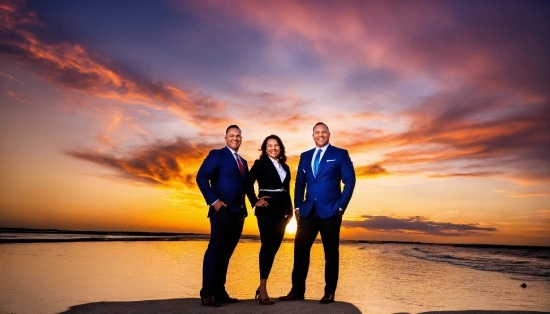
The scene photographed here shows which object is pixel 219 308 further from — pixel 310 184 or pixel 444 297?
pixel 444 297

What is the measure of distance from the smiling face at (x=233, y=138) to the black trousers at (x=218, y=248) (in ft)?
2.38

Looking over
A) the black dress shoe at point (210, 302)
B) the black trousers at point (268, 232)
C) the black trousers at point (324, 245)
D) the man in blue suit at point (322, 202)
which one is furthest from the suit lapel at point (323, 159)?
the black dress shoe at point (210, 302)

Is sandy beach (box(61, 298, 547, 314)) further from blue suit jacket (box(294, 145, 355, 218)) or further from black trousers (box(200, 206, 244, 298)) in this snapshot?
blue suit jacket (box(294, 145, 355, 218))

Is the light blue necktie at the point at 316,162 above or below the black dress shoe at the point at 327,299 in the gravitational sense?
above

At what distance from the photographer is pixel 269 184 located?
4520mm

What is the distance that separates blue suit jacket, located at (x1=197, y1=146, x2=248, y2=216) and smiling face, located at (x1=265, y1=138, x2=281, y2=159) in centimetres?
40

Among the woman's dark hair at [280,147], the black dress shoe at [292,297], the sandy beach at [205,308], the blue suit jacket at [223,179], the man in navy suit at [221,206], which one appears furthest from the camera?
the woman's dark hair at [280,147]

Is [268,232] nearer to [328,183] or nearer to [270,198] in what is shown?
[270,198]

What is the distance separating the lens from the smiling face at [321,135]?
470 centimetres

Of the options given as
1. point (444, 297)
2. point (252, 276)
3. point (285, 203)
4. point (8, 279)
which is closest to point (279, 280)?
point (252, 276)

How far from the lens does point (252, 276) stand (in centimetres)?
777

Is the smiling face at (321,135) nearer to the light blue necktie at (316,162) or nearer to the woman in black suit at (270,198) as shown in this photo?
the light blue necktie at (316,162)

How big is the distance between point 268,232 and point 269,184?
529mm

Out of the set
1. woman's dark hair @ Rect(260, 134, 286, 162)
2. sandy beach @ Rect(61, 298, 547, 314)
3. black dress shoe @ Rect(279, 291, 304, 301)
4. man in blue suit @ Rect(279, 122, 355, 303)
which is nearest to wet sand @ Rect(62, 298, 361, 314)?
sandy beach @ Rect(61, 298, 547, 314)
